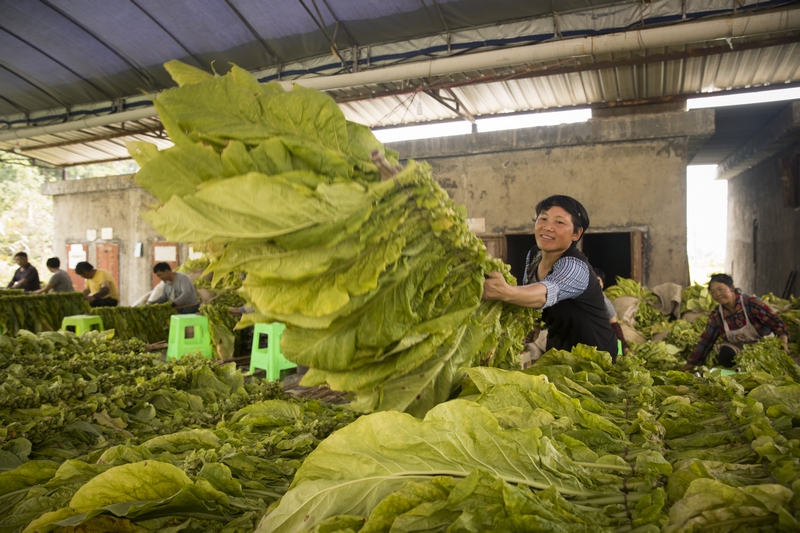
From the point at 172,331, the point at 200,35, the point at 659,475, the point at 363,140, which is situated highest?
the point at 200,35

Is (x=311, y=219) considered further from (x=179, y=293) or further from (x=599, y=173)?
(x=599, y=173)

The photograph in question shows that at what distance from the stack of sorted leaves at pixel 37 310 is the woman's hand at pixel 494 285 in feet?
20.6

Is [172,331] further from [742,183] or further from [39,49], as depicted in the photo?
[742,183]

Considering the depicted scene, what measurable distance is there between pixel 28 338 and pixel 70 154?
13696 mm

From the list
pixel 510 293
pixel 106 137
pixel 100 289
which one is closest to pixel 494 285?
pixel 510 293

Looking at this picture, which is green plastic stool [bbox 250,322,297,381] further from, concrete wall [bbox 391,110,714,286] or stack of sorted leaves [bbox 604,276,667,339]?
stack of sorted leaves [bbox 604,276,667,339]

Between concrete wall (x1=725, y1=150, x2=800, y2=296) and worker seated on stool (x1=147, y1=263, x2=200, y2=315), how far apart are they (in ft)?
31.4

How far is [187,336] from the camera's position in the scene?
6.70 metres

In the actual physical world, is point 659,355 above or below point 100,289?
below

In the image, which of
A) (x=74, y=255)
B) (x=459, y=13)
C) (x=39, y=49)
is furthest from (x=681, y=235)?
(x=74, y=255)

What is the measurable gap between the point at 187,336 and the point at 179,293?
1.02 meters

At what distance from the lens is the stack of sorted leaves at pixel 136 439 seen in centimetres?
101

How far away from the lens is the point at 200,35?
26.8 feet

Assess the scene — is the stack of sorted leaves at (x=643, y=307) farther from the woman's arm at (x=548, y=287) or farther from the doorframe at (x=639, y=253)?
the woman's arm at (x=548, y=287)
